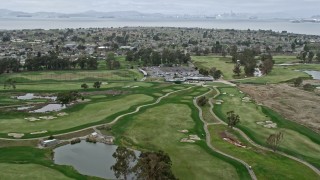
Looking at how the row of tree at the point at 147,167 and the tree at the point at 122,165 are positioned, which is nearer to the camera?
the row of tree at the point at 147,167

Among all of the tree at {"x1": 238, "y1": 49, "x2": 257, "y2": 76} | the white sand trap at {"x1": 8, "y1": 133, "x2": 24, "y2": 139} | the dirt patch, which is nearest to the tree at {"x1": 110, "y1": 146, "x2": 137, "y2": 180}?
the white sand trap at {"x1": 8, "y1": 133, "x2": 24, "y2": 139}

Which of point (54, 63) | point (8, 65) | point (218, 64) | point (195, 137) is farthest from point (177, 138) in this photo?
point (218, 64)

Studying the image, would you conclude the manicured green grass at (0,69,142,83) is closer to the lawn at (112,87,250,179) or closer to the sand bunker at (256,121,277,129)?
the lawn at (112,87,250,179)

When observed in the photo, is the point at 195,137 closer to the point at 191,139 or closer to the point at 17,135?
the point at 191,139

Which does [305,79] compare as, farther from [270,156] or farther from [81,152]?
[81,152]

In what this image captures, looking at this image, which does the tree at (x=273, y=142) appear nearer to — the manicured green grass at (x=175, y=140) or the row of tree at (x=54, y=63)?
the manicured green grass at (x=175, y=140)

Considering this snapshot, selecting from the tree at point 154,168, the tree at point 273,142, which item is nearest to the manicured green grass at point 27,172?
the tree at point 154,168
